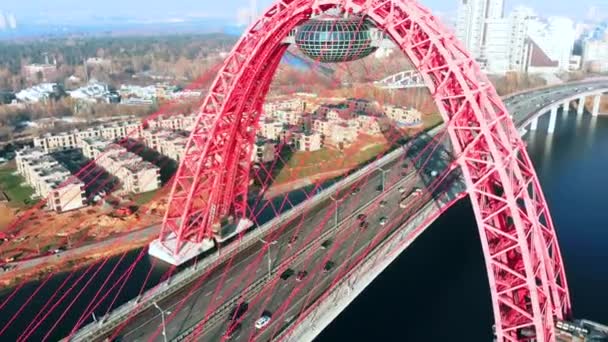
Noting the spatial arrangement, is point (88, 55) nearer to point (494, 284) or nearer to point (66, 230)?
point (66, 230)

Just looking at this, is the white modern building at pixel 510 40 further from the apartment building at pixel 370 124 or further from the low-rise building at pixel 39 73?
the low-rise building at pixel 39 73

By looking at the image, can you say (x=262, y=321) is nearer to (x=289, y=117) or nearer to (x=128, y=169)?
(x=128, y=169)

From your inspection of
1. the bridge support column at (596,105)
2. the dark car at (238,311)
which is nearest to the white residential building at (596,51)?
the bridge support column at (596,105)

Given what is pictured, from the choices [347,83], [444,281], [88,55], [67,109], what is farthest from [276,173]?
[88,55]

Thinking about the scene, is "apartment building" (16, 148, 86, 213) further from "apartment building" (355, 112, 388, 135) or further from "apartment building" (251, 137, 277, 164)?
"apartment building" (355, 112, 388, 135)

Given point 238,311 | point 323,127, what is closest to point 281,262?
point 238,311
